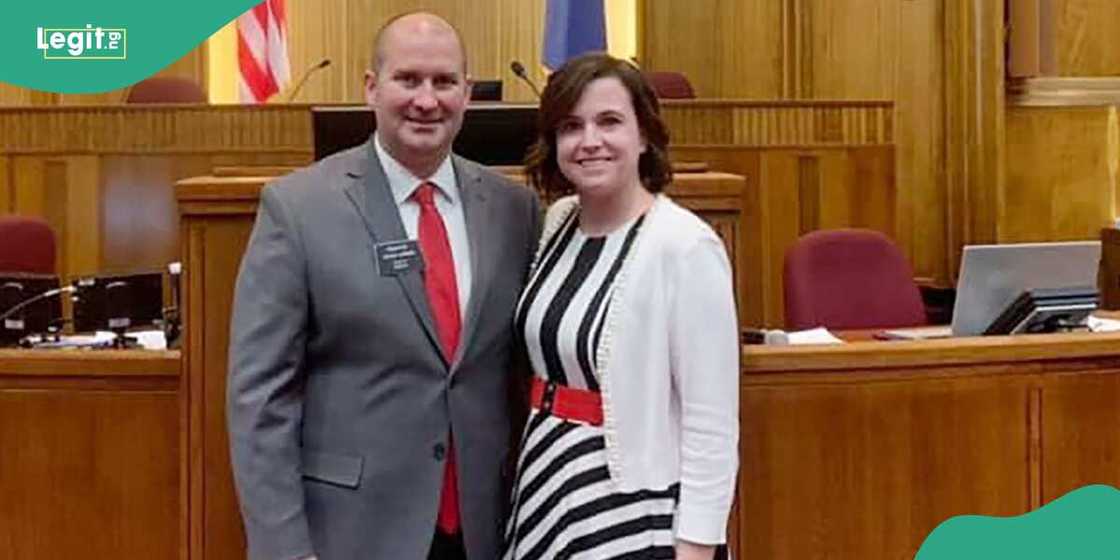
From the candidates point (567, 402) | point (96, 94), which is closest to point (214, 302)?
point (567, 402)

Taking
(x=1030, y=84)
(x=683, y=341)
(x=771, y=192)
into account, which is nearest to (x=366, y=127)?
(x=683, y=341)

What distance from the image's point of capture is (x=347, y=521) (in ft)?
6.34

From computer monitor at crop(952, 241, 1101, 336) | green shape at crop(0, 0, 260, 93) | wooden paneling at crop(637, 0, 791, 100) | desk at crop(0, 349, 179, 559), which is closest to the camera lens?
desk at crop(0, 349, 179, 559)

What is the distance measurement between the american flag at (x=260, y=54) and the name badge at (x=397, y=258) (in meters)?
6.05

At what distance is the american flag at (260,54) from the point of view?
781 centimetres

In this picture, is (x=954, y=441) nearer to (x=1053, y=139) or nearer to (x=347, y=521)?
(x=347, y=521)

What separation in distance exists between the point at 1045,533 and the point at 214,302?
1605mm

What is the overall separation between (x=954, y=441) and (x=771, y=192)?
380cm

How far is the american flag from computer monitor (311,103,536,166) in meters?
4.50

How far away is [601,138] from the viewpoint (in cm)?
189

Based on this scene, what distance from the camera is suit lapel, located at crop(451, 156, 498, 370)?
6.42 ft

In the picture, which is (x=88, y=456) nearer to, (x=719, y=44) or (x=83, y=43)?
(x=83, y=43)

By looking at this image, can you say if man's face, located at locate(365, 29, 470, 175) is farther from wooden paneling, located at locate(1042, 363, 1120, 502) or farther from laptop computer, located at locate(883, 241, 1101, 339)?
laptop computer, located at locate(883, 241, 1101, 339)

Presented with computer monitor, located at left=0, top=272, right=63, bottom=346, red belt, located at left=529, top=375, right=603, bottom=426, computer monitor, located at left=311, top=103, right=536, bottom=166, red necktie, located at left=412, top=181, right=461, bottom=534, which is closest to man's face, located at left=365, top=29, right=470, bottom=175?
red necktie, located at left=412, top=181, right=461, bottom=534
